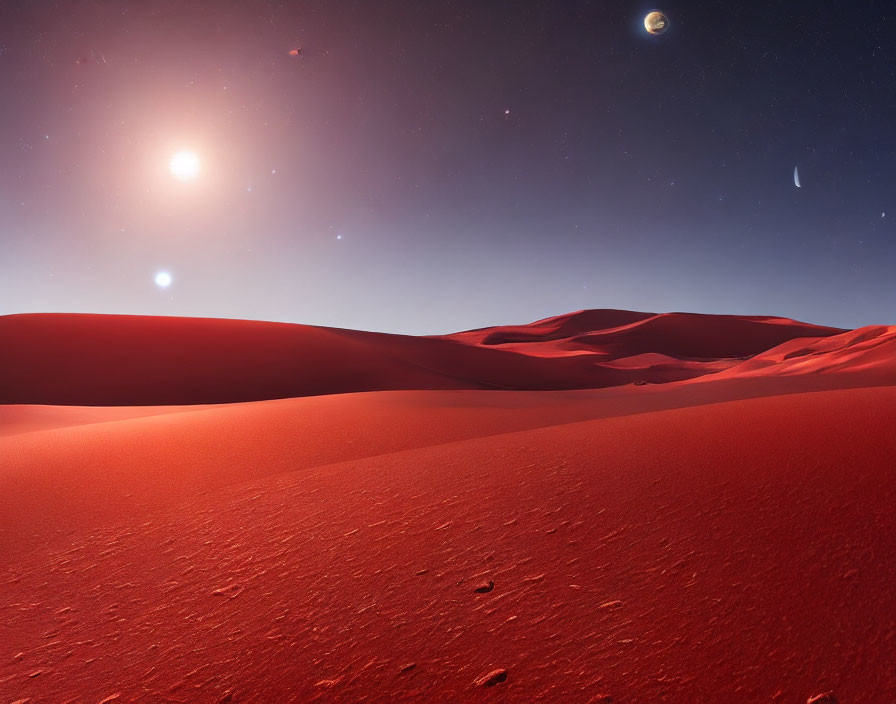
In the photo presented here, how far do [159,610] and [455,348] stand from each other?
29699 mm

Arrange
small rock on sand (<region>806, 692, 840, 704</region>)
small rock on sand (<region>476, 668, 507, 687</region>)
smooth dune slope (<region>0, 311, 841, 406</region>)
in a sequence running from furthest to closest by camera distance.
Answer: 1. smooth dune slope (<region>0, 311, 841, 406</region>)
2. small rock on sand (<region>476, 668, 507, 687</region>)
3. small rock on sand (<region>806, 692, 840, 704</region>)

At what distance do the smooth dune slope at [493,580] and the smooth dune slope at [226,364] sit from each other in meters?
15.1

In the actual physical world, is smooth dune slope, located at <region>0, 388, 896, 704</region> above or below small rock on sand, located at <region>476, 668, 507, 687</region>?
above

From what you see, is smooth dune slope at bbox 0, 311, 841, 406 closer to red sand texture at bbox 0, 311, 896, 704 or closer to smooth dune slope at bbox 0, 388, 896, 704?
red sand texture at bbox 0, 311, 896, 704

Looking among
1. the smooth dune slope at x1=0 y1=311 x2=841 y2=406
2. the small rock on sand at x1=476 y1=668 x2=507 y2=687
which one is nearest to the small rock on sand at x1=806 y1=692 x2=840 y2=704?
the small rock on sand at x1=476 y1=668 x2=507 y2=687

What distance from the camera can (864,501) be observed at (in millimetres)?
2217

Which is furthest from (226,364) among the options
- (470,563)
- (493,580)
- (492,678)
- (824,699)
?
(824,699)

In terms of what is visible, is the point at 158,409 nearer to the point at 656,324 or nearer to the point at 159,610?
the point at 159,610

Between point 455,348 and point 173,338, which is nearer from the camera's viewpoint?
point 173,338

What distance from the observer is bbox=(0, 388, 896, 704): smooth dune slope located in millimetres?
1485

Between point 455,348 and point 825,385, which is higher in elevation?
point 455,348

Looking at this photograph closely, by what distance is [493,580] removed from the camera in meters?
2.01

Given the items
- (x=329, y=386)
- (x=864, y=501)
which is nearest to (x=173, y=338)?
(x=329, y=386)

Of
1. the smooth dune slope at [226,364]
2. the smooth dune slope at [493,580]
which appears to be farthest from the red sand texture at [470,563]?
the smooth dune slope at [226,364]
